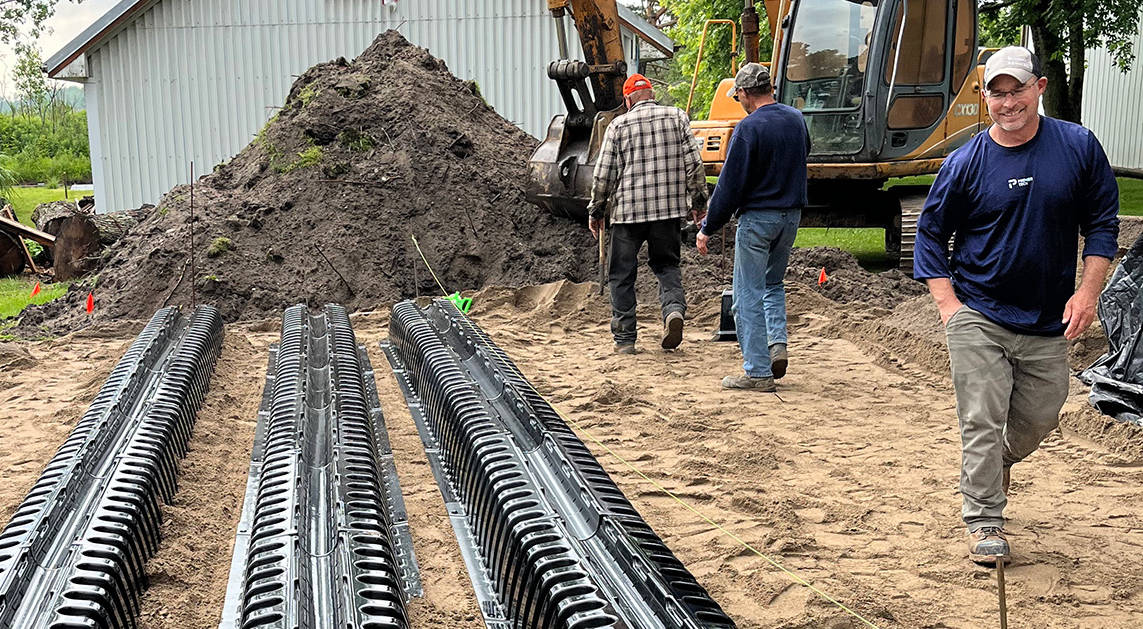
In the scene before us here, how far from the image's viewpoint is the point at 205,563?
425 centimetres

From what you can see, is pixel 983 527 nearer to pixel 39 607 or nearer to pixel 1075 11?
pixel 39 607

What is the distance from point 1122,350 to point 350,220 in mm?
8264

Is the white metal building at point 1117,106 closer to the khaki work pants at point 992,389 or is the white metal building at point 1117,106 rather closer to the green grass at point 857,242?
the green grass at point 857,242

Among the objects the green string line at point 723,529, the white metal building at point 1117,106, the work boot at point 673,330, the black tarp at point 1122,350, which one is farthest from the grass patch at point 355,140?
the white metal building at point 1117,106

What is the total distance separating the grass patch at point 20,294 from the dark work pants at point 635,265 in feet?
23.1

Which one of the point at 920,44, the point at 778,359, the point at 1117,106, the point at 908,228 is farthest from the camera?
the point at 1117,106

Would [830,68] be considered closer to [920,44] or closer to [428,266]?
[920,44]

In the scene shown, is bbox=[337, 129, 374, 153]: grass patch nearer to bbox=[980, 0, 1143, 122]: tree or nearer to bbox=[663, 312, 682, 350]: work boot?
bbox=[663, 312, 682, 350]: work boot

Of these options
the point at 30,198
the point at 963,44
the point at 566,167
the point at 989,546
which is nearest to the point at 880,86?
the point at 963,44

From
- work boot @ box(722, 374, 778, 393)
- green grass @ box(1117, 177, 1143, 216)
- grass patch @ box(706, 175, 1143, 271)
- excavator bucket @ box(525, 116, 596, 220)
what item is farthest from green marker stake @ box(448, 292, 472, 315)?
green grass @ box(1117, 177, 1143, 216)

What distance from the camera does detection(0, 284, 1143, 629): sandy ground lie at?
3.82 meters

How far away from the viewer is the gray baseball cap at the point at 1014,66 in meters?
3.79

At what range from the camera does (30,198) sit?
28297mm

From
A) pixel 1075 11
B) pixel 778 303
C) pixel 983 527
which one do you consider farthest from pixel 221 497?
pixel 1075 11
